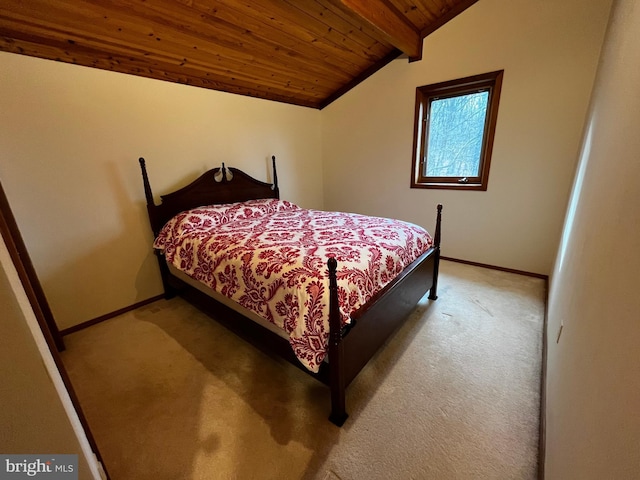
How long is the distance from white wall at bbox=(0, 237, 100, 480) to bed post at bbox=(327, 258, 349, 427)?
924mm

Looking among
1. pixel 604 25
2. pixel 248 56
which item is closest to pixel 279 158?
pixel 248 56

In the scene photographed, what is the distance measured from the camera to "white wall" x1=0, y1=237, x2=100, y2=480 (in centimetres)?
64

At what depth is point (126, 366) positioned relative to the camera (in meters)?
1.85

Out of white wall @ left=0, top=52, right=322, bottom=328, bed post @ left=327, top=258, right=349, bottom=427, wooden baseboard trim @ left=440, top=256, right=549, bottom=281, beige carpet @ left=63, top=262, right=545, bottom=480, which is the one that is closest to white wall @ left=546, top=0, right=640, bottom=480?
beige carpet @ left=63, top=262, right=545, bottom=480

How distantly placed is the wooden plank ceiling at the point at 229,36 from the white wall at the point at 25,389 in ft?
6.57

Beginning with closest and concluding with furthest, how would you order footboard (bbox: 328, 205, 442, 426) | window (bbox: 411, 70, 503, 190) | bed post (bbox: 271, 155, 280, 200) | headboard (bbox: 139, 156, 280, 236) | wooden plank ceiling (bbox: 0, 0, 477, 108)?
footboard (bbox: 328, 205, 442, 426) < wooden plank ceiling (bbox: 0, 0, 477, 108) < headboard (bbox: 139, 156, 280, 236) < window (bbox: 411, 70, 503, 190) < bed post (bbox: 271, 155, 280, 200)

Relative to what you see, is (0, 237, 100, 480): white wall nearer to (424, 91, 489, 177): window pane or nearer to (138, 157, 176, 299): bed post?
Answer: (138, 157, 176, 299): bed post

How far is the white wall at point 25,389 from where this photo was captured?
2.09 ft

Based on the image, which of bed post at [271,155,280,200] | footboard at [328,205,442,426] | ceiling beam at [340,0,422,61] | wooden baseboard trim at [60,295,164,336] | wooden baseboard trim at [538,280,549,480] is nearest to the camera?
wooden baseboard trim at [538,280,549,480]

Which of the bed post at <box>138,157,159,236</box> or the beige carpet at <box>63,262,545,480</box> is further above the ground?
the bed post at <box>138,157,159,236</box>

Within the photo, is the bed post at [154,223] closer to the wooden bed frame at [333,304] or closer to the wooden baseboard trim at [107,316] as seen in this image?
the wooden bed frame at [333,304]

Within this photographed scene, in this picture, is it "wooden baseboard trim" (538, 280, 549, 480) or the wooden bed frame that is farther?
the wooden bed frame

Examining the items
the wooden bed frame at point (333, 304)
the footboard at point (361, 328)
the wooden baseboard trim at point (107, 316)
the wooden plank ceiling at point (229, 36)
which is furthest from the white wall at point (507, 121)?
the wooden baseboard trim at point (107, 316)

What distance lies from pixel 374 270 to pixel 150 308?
7.58 ft
